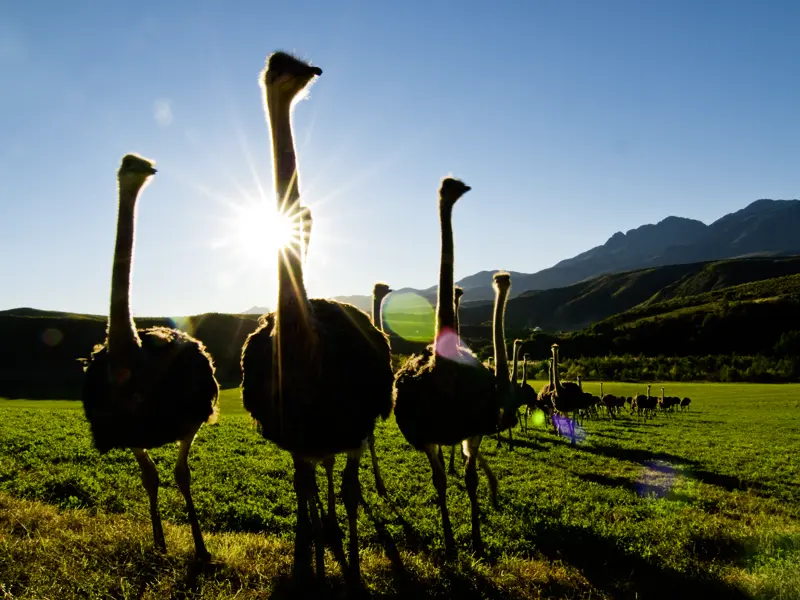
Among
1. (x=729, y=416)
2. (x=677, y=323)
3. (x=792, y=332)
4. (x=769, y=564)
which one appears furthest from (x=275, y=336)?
(x=677, y=323)

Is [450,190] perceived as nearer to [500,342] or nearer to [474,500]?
[500,342]

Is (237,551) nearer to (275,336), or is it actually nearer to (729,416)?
(275,336)

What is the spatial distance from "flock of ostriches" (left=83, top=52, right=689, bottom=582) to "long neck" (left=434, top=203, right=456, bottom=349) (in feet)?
0.04

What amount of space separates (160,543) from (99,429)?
3.92 ft

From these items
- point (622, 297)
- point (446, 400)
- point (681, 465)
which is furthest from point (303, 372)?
Result: point (622, 297)

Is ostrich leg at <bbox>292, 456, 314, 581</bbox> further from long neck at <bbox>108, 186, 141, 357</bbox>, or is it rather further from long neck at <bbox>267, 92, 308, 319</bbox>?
long neck at <bbox>108, 186, 141, 357</bbox>

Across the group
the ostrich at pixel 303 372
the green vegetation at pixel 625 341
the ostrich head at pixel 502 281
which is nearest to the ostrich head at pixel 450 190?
the ostrich at pixel 303 372

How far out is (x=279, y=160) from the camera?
4.81m

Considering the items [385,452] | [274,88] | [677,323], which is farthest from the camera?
[677,323]

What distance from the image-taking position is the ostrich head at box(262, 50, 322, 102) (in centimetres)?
466

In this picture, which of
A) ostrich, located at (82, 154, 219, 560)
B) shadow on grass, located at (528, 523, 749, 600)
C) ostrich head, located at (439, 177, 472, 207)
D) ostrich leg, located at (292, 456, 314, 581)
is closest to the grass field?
shadow on grass, located at (528, 523, 749, 600)

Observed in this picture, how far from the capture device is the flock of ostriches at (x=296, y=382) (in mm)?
4391

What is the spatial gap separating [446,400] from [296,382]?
1.75 meters

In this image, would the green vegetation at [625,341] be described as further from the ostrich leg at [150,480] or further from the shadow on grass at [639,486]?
the ostrich leg at [150,480]
